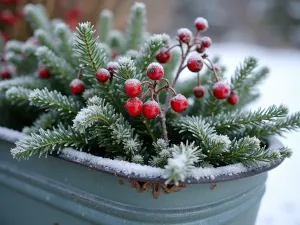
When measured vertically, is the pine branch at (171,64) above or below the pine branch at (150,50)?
below

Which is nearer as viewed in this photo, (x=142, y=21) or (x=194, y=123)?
(x=194, y=123)

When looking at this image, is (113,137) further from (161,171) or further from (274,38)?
(274,38)

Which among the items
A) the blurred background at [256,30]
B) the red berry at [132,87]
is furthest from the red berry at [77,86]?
the blurred background at [256,30]

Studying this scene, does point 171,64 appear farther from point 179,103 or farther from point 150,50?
point 179,103

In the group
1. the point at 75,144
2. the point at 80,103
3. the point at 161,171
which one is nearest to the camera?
the point at 161,171

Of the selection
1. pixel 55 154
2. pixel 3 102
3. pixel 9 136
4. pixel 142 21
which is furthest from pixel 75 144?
pixel 142 21

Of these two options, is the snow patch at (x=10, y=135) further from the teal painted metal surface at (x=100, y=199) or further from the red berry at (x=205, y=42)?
the red berry at (x=205, y=42)
